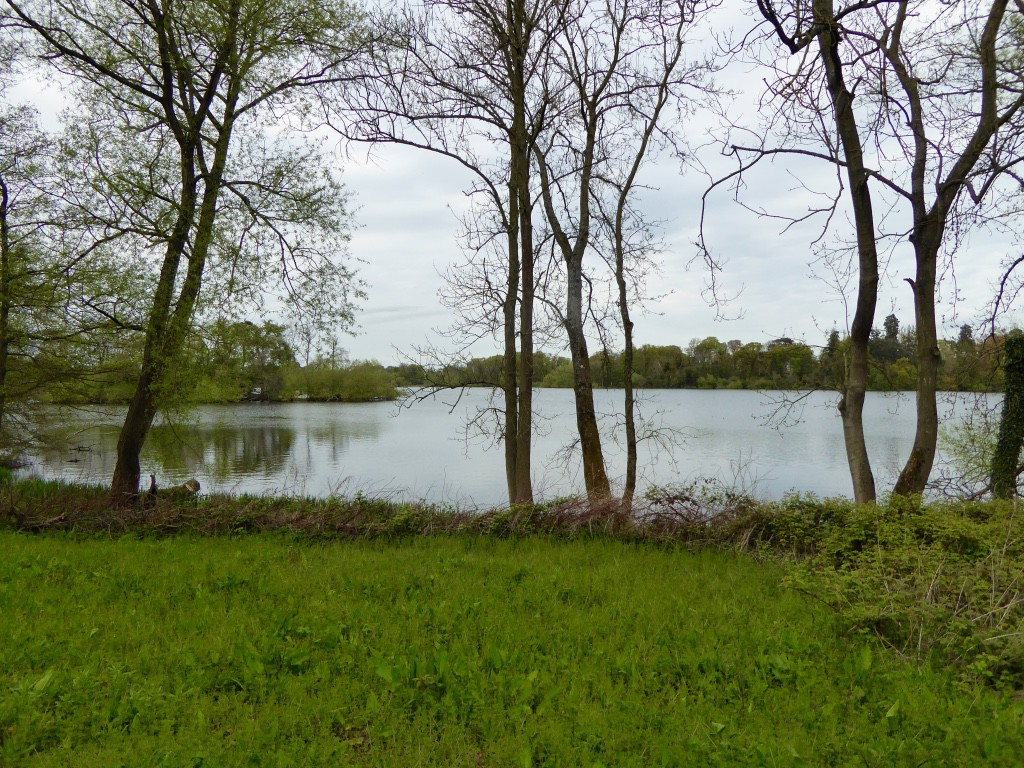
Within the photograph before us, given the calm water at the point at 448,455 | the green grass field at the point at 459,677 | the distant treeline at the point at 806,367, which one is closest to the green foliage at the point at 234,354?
the calm water at the point at 448,455

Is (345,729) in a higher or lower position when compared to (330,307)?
lower

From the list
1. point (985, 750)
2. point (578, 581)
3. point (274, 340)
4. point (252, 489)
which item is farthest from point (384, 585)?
point (252, 489)

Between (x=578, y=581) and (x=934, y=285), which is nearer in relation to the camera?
(x=578, y=581)

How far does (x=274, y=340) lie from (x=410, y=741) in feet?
34.0

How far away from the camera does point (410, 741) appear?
327cm

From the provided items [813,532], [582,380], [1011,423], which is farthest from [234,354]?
[1011,423]

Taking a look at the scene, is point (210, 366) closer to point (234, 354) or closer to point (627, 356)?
point (234, 354)

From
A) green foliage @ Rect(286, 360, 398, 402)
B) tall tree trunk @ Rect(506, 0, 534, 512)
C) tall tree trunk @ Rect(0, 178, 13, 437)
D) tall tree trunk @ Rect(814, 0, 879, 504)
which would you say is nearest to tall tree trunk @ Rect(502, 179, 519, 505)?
tall tree trunk @ Rect(506, 0, 534, 512)

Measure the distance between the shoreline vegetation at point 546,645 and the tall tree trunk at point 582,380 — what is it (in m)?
3.40

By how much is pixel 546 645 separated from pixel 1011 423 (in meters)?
9.94

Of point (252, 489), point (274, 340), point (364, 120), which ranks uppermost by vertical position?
point (364, 120)

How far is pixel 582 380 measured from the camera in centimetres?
1120

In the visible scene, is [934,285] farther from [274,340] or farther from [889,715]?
[274,340]

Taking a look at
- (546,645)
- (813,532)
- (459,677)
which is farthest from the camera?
(813,532)
